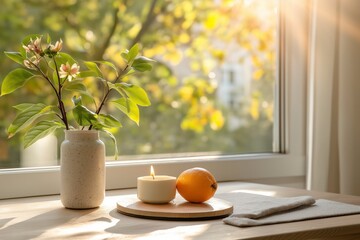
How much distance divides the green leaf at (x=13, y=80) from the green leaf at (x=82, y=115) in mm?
132

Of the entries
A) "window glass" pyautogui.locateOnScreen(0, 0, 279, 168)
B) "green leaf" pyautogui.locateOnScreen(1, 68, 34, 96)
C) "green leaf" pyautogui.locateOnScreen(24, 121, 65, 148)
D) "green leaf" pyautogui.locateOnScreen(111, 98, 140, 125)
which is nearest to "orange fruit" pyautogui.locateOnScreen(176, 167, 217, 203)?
"green leaf" pyautogui.locateOnScreen(111, 98, 140, 125)

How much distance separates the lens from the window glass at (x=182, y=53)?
274cm

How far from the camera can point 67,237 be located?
1.03 metres

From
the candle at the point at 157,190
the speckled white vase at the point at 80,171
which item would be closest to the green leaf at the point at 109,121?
the speckled white vase at the point at 80,171

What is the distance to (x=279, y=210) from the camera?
4.09 ft

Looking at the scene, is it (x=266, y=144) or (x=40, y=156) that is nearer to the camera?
(x=40, y=156)

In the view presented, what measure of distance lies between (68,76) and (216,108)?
76.6 inches

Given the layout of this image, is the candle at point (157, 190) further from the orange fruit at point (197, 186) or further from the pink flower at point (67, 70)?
the pink flower at point (67, 70)

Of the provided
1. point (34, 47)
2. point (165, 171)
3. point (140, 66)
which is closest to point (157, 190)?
point (140, 66)

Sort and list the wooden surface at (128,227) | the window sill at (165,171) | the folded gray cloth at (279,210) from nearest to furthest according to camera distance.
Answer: the wooden surface at (128,227), the folded gray cloth at (279,210), the window sill at (165,171)

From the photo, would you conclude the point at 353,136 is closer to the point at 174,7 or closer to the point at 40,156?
the point at 40,156

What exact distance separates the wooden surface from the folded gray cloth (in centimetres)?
2

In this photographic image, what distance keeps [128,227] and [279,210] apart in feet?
1.06

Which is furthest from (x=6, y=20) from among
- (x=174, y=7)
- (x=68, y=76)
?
(x=68, y=76)
